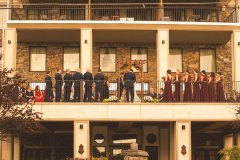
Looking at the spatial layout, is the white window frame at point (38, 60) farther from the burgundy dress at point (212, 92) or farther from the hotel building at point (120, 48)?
the burgundy dress at point (212, 92)

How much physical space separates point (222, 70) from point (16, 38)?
11823mm

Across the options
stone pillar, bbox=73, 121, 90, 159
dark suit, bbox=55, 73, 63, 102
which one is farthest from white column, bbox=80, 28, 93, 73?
stone pillar, bbox=73, 121, 90, 159

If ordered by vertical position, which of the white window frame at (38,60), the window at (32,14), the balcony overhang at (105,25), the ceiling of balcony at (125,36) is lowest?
the white window frame at (38,60)

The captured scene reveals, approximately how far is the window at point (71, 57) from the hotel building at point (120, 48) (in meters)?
0.06

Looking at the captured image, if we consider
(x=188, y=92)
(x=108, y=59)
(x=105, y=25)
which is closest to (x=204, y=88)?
(x=188, y=92)

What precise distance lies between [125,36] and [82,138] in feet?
25.7

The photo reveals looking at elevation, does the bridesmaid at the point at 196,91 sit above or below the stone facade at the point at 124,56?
below

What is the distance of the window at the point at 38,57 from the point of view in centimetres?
3756

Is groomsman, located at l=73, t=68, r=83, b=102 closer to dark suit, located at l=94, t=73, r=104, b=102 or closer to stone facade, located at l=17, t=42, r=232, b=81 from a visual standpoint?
dark suit, located at l=94, t=73, r=104, b=102

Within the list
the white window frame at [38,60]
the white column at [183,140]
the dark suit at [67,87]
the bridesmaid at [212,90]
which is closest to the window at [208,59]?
the bridesmaid at [212,90]

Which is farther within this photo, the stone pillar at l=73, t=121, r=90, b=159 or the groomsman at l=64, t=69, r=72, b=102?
the groomsman at l=64, t=69, r=72, b=102

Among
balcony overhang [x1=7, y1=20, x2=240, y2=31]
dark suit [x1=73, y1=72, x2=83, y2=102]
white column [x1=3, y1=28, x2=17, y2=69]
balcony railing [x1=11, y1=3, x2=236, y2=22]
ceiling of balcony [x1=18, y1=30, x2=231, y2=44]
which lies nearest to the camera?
dark suit [x1=73, y1=72, x2=83, y2=102]

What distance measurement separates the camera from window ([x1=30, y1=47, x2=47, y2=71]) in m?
37.6

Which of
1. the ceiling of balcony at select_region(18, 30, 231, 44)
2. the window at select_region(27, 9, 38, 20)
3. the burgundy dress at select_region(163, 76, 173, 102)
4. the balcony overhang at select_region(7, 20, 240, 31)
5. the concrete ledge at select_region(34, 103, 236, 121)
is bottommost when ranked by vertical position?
the concrete ledge at select_region(34, 103, 236, 121)
